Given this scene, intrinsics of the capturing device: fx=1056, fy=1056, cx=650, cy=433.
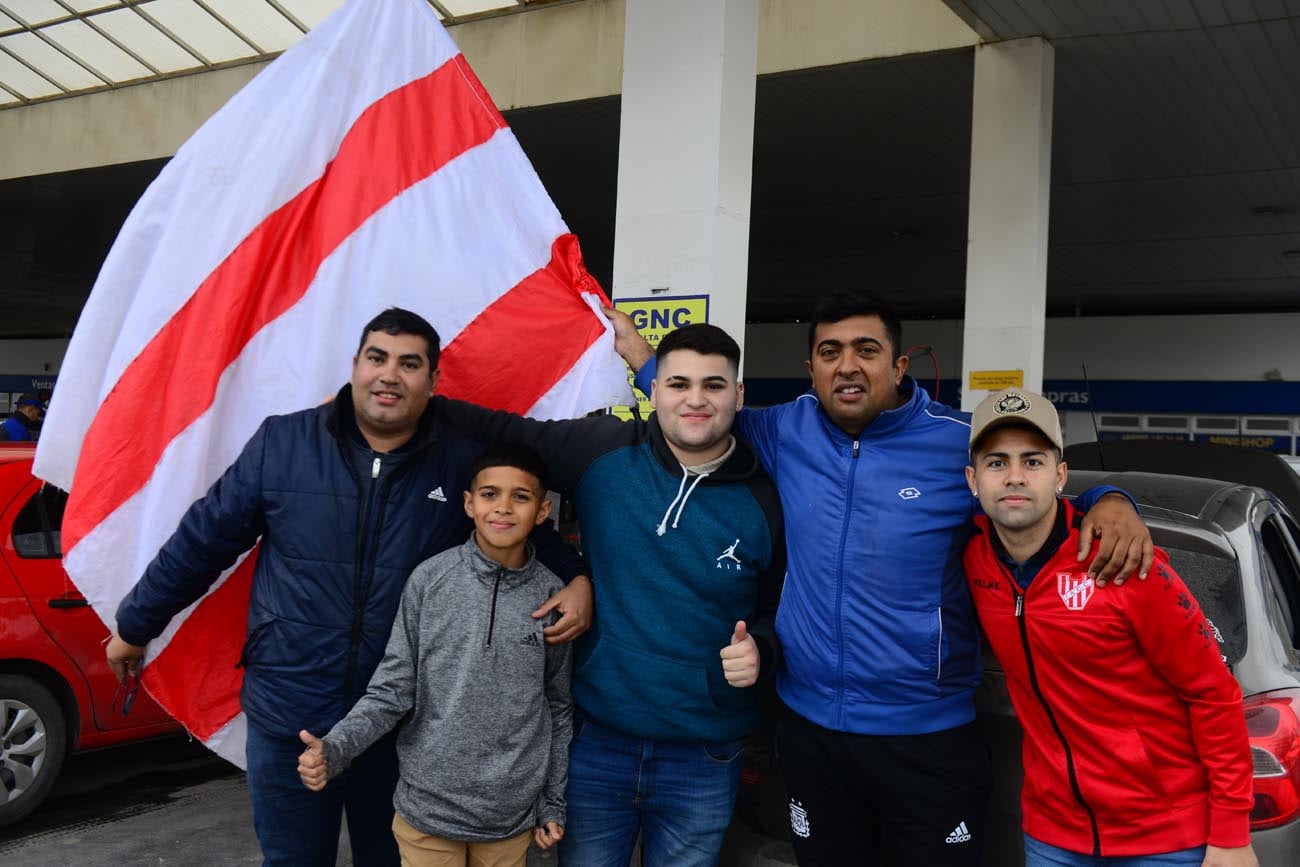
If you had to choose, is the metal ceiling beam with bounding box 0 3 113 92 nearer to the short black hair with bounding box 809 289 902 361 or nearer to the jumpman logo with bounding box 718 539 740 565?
the short black hair with bounding box 809 289 902 361

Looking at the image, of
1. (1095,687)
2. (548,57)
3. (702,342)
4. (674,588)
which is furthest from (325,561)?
(548,57)

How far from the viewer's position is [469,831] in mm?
2594

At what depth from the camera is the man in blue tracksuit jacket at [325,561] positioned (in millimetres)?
2707

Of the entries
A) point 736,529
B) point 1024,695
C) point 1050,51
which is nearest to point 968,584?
point 1024,695

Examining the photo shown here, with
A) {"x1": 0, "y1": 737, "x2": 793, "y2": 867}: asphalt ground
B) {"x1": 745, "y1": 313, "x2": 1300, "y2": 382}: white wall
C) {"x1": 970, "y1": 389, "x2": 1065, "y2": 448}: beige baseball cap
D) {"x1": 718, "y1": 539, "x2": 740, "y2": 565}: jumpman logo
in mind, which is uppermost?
{"x1": 745, "y1": 313, "x2": 1300, "y2": 382}: white wall

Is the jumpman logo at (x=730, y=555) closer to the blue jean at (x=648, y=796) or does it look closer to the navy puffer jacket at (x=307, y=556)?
the blue jean at (x=648, y=796)

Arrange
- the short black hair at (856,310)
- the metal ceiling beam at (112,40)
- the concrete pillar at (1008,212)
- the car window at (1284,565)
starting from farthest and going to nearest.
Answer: the metal ceiling beam at (112,40)
the concrete pillar at (1008,212)
the car window at (1284,565)
the short black hair at (856,310)

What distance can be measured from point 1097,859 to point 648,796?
106cm

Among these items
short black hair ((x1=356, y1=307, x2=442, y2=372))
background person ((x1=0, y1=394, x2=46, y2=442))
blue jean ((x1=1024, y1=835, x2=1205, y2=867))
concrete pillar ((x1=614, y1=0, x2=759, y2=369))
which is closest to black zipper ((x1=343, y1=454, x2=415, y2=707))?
short black hair ((x1=356, y1=307, x2=442, y2=372))

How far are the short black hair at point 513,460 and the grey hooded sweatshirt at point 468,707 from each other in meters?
0.22

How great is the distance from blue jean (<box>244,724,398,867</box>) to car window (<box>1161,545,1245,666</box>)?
7.24 ft

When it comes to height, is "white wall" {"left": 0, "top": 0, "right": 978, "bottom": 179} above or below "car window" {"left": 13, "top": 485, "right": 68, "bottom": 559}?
above

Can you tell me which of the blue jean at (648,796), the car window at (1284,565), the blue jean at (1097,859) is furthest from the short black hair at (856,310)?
the car window at (1284,565)

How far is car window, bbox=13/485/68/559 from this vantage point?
4965 mm
